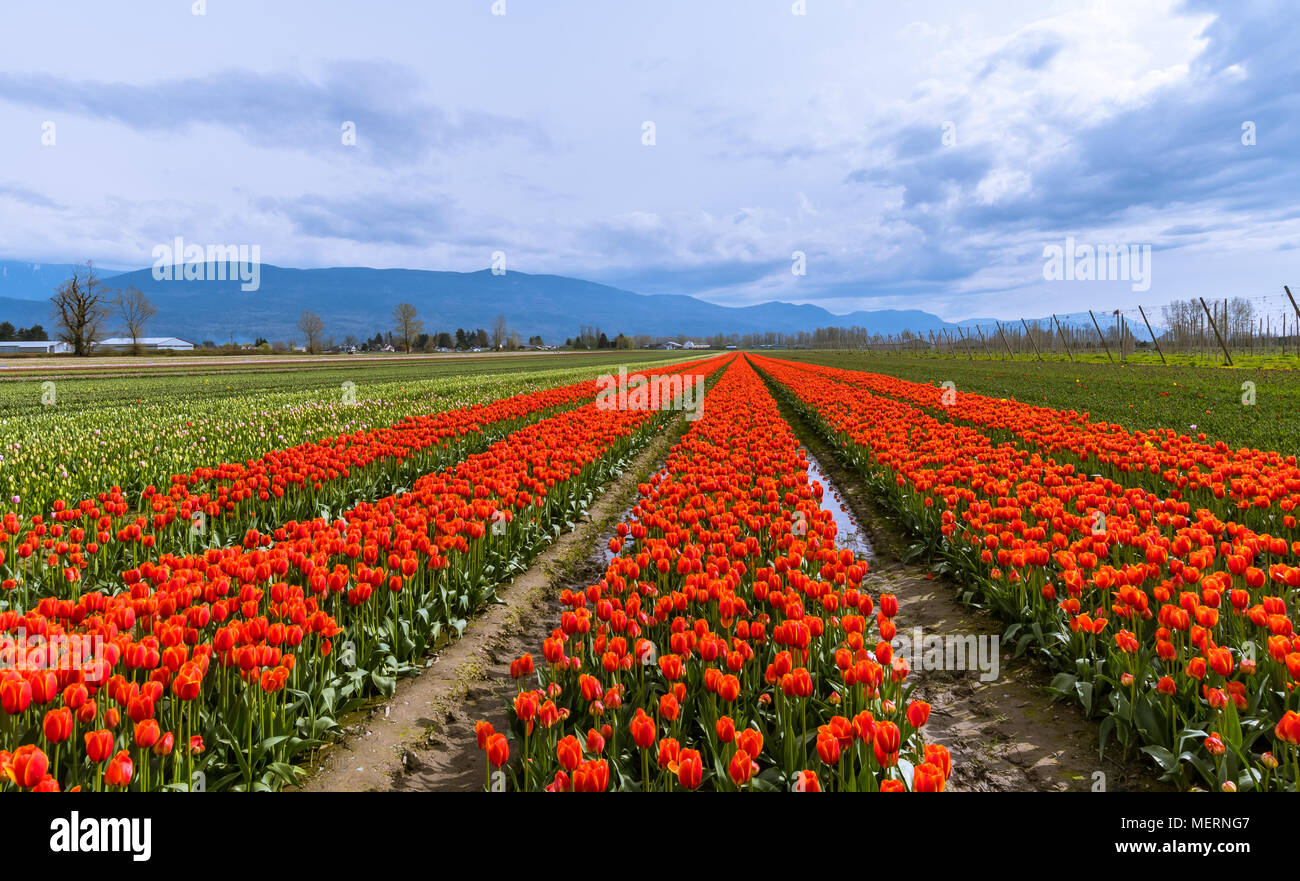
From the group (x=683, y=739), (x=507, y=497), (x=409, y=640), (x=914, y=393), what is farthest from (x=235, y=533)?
(x=914, y=393)

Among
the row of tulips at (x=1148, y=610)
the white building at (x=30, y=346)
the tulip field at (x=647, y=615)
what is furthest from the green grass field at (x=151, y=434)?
the white building at (x=30, y=346)

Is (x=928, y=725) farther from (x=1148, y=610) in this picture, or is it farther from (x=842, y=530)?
(x=842, y=530)

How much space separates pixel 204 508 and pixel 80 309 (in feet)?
338

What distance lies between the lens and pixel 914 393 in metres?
19.6

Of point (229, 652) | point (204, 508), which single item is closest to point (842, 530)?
point (229, 652)

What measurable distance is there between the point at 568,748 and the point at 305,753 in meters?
1.89

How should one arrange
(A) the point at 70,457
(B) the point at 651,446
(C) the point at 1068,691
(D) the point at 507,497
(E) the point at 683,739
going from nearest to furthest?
1. (E) the point at 683,739
2. (C) the point at 1068,691
3. (D) the point at 507,497
4. (A) the point at 70,457
5. (B) the point at 651,446

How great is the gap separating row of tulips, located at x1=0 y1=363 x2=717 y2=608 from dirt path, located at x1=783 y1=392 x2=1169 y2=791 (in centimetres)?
573

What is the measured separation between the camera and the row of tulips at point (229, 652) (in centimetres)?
264

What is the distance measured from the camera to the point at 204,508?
21.4 ft

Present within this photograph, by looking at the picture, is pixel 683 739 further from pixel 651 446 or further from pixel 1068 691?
pixel 651 446

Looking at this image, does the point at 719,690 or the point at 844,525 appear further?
the point at 844,525
